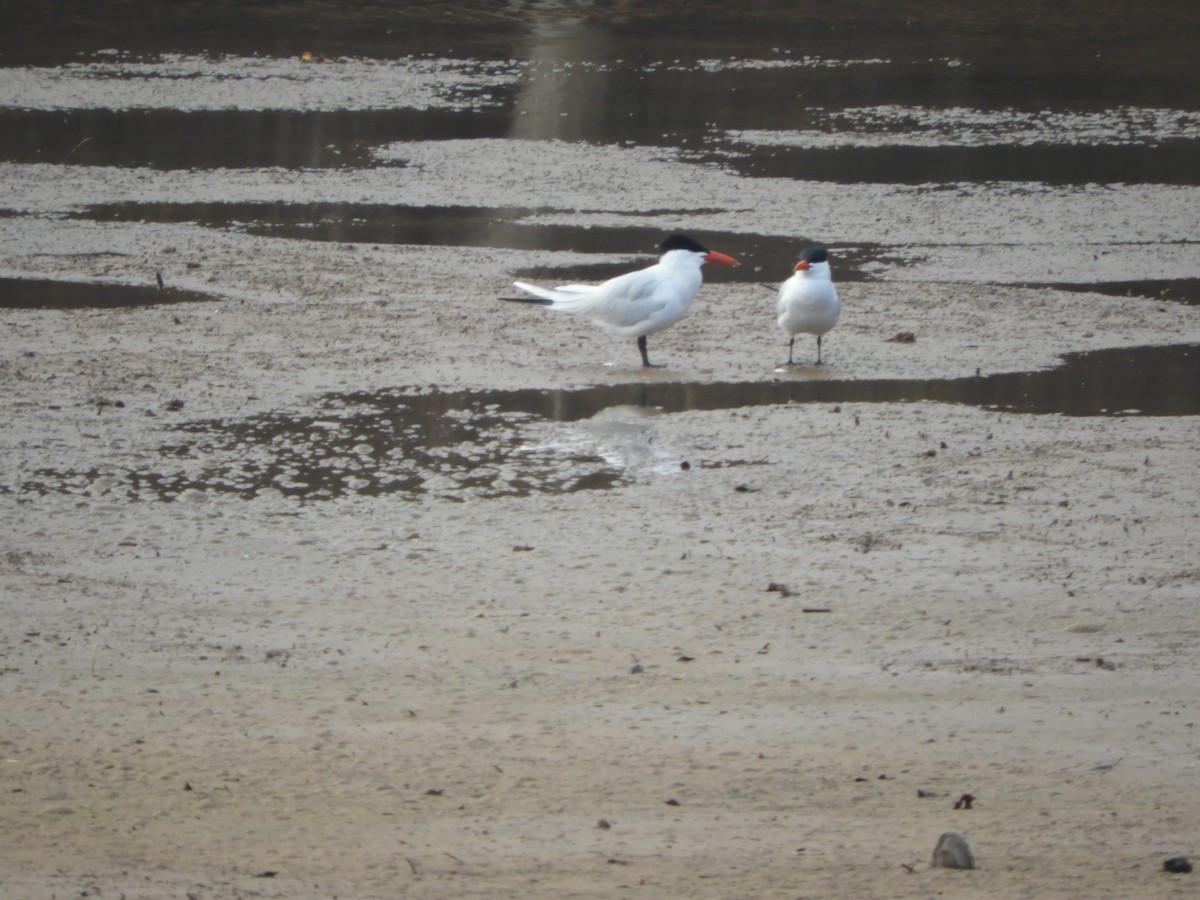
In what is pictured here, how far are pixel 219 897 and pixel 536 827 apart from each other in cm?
71

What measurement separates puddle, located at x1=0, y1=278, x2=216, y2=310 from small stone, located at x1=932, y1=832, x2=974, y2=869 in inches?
276

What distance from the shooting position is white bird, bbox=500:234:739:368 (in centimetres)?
851

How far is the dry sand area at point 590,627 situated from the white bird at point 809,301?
0.91 feet

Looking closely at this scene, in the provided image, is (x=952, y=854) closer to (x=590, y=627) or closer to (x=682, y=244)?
(x=590, y=627)

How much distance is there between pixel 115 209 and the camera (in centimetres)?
1241

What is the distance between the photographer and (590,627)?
4.98m

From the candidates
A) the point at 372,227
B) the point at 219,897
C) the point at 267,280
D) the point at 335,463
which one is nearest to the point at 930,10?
the point at 372,227

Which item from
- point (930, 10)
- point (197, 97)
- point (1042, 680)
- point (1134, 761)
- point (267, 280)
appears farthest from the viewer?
point (930, 10)

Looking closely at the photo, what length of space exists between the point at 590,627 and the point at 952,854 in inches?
65.5


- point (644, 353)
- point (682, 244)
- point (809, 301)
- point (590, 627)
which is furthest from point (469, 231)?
point (590, 627)

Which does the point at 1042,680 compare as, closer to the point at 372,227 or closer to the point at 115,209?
the point at 372,227

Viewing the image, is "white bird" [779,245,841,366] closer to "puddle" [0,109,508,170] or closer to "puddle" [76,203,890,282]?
"puddle" [76,203,890,282]

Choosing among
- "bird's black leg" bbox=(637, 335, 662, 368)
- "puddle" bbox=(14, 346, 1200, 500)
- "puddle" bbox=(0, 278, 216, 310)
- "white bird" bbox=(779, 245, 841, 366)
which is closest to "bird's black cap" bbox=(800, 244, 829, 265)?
"white bird" bbox=(779, 245, 841, 366)

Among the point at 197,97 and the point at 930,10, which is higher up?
the point at 930,10
